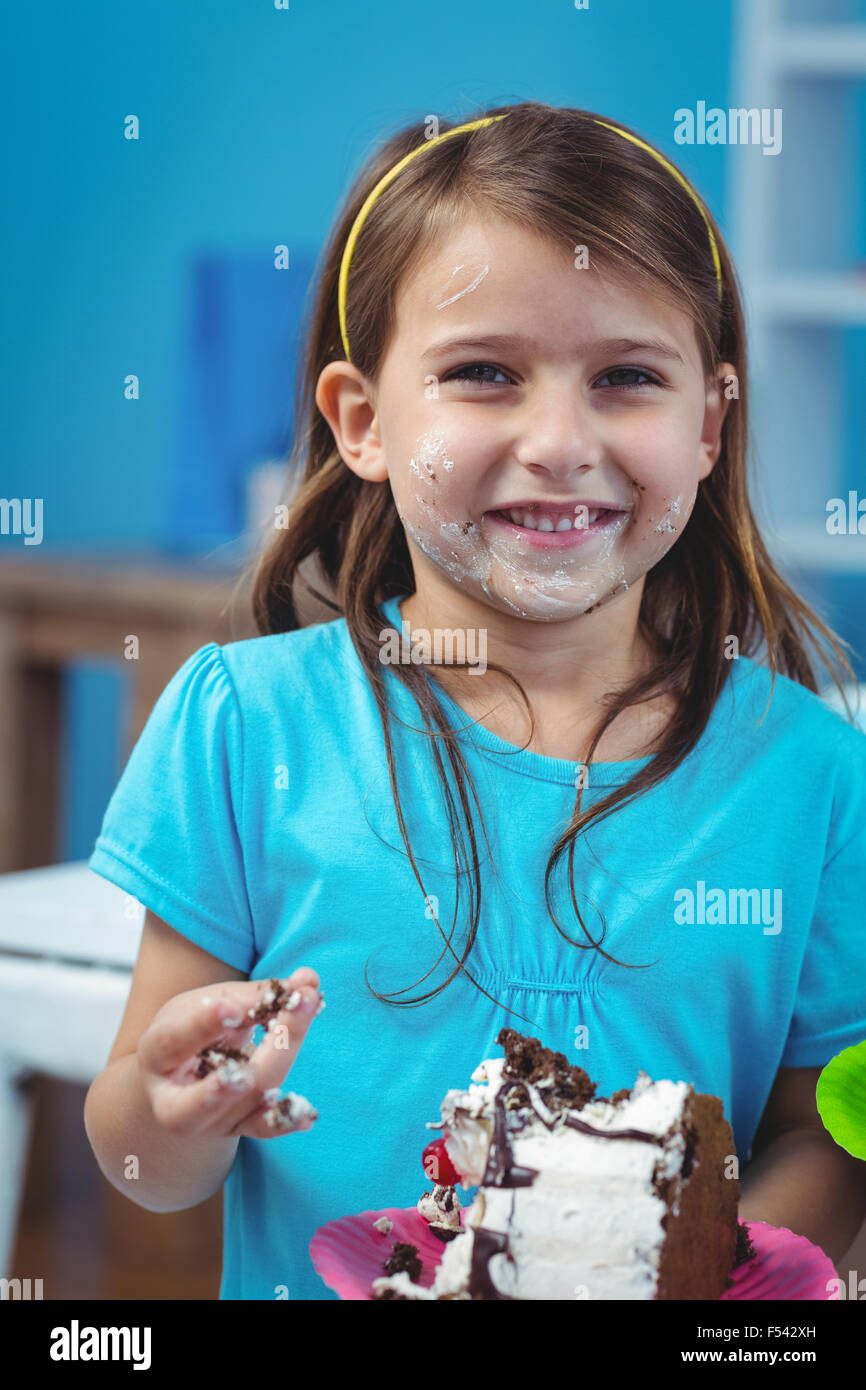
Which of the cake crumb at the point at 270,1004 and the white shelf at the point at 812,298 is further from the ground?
the white shelf at the point at 812,298

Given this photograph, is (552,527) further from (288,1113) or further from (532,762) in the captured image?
(288,1113)

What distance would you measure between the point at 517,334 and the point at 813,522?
5.65 feet

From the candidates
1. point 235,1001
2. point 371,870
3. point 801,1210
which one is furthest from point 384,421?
point 801,1210

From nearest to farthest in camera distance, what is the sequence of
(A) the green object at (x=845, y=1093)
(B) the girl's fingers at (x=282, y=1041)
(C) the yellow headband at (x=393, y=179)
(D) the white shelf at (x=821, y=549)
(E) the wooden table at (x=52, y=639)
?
(B) the girl's fingers at (x=282, y=1041), (A) the green object at (x=845, y=1093), (C) the yellow headband at (x=393, y=179), (E) the wooden table at (x=52, y=639), (D) the white shelf at (x=821, y=549)

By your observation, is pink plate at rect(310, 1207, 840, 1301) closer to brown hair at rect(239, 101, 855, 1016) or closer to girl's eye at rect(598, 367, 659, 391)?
brown hair at rect(239, 101, 855, 1016)

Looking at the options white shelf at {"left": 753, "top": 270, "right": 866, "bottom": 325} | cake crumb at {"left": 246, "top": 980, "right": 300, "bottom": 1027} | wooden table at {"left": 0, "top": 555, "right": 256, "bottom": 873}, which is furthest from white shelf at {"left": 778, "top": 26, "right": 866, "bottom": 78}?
cake crumb at {"left": 246, "top": 980, "right": 300, "bottom": 1027}

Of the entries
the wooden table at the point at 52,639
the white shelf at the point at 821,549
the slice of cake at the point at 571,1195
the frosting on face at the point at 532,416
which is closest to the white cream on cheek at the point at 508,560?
the frosting on face at the point at 532,416

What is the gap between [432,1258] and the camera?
2.11 feet

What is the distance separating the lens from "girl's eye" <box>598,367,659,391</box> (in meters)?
0.72

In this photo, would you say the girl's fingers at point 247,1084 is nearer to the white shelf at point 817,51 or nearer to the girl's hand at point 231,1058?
the girl's hand at point 231,1058

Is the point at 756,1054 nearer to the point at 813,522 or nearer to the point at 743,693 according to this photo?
the point at 743,693

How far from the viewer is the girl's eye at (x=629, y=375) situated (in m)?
0.72

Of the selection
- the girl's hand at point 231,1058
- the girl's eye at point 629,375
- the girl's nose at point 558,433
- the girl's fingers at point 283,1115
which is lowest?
the girl's fingers at point 283,1115

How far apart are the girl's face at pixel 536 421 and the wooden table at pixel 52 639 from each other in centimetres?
115
